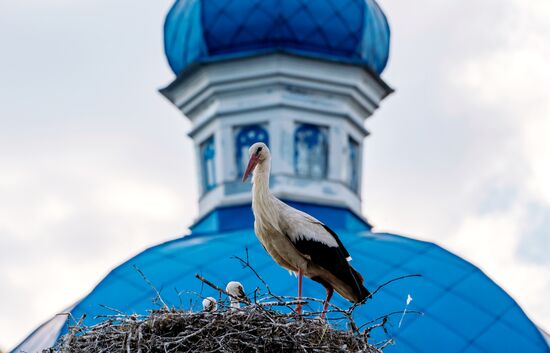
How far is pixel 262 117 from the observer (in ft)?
69.4

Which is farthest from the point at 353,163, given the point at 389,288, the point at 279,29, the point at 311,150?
the point at 389,288

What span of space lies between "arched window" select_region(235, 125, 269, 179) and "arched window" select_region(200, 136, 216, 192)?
0.38 m

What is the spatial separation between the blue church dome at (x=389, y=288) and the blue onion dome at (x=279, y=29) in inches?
103

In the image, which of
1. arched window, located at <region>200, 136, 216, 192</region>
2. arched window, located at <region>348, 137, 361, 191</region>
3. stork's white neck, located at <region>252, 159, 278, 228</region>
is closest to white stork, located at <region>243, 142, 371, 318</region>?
stork's white neck, located at <region>252, 159, 278, 228</region>

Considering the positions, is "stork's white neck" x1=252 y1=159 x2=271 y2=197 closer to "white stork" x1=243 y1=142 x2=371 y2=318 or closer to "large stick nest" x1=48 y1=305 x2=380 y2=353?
"white stork" x1=243 y1=142 x2=371 y2=318

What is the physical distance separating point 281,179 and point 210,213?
93 centimetres

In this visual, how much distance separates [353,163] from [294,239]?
10701 millimetres

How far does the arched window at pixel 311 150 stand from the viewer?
69.2 feet

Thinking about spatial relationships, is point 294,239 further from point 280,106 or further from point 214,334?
point 280,106

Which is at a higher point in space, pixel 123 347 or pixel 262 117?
pixel 262 117

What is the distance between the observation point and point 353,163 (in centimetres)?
2180

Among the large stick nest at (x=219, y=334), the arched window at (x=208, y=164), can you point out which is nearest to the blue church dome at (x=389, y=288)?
the arched window at (x=208, y=164)

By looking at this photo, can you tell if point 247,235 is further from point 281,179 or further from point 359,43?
point 359,43

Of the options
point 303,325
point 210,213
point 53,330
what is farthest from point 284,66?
point 303,325
